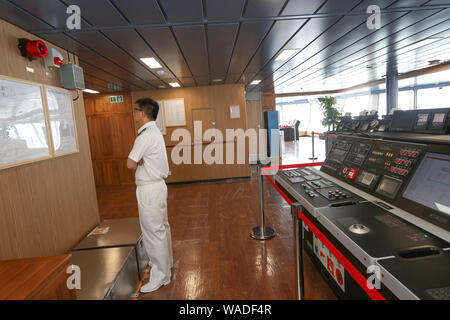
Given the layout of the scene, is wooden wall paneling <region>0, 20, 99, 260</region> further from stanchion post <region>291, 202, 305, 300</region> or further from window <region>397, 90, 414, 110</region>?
window <region>397, 90, 414, 110</region>

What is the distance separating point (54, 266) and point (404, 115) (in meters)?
2.99

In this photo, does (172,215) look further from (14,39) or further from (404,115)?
(404,115)

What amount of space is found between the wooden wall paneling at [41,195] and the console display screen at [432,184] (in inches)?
113

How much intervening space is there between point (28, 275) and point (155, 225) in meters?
1.17

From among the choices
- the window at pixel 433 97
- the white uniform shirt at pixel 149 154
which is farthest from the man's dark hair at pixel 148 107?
the window at pixel 433 97

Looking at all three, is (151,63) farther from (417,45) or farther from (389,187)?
(417,45)

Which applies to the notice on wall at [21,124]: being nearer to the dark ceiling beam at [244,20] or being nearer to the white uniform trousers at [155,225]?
the dark ceiling beam at [244,20]

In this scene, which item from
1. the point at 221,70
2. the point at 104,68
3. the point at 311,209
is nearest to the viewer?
the point at 311,209

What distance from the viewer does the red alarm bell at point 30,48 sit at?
2220 mm

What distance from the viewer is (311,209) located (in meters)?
1.70

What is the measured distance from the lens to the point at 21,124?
2.08 meters

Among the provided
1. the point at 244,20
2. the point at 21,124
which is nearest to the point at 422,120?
the point at 244,20
